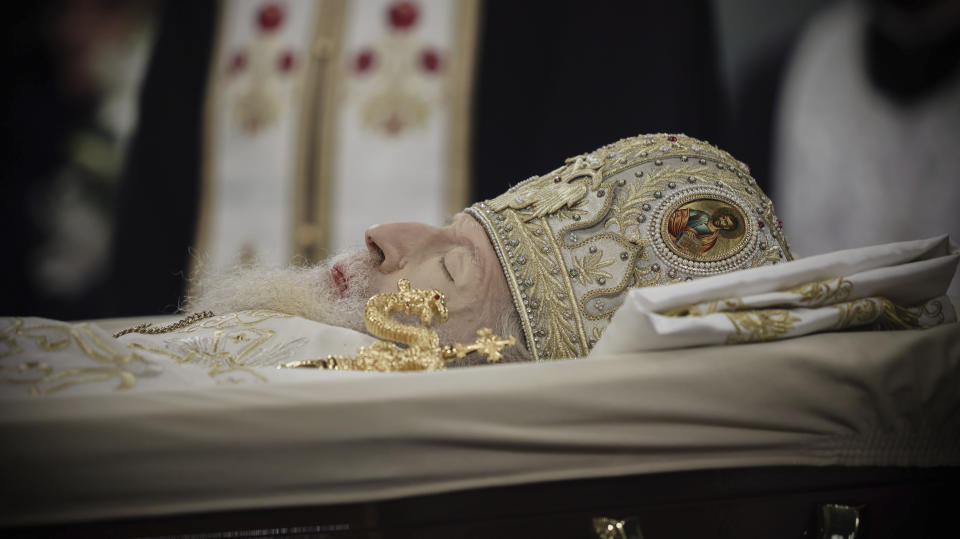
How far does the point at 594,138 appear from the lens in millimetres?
4008

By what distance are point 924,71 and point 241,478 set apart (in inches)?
143

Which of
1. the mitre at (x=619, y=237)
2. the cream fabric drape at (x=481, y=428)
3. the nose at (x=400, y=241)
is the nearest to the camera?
the cream fabric drape at (x=481, y=428)

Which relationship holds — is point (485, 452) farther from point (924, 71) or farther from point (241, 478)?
point (924, 71)

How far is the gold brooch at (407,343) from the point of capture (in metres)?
1.41

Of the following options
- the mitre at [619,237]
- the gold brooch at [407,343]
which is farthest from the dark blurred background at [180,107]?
the gold brooch at [407,343]

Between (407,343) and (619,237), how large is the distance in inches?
21.0

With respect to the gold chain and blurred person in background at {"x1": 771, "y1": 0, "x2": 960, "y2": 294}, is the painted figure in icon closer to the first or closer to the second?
the gold chain

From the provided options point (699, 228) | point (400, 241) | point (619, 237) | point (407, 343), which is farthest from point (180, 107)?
A: point (699, 228)

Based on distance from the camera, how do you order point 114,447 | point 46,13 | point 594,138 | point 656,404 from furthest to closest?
1. point 46,13
2. point 594,138
3. point 656,404
4. point 114,447

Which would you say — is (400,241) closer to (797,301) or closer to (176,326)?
(176,326)

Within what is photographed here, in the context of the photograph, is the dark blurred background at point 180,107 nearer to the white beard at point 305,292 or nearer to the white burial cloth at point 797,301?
the white beard at point 305,292

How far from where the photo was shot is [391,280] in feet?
5.51

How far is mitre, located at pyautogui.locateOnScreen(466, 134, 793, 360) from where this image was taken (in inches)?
61.7

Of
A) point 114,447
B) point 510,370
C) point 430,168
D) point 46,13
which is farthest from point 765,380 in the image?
point 46,13
